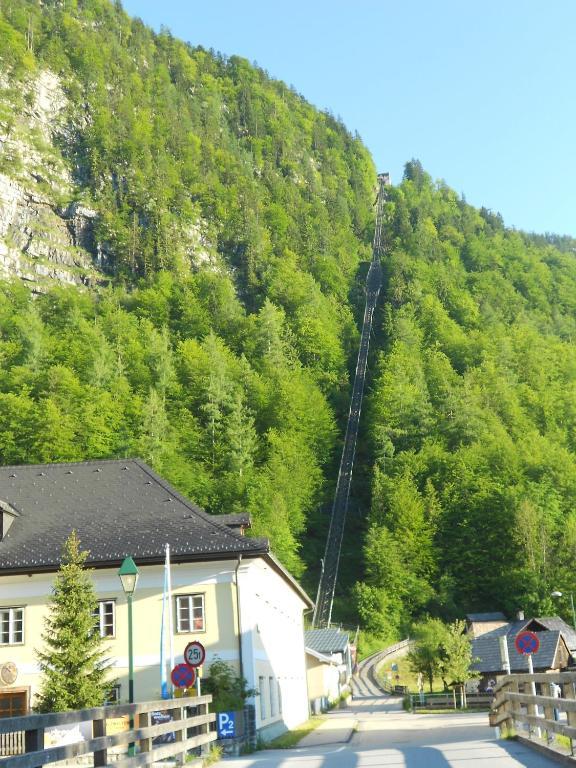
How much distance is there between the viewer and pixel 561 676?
36.4ft

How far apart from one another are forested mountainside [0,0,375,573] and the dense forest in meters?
0.35

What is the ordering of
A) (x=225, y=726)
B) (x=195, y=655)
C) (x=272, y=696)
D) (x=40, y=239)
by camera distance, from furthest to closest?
(x=40, y=239)
(x=272, y=696)
(x=225, y=726)
(x=195, y=655)

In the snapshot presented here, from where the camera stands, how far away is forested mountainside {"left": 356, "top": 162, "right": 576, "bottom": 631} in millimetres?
76125

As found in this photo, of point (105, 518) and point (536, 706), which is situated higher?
point (105, 518)

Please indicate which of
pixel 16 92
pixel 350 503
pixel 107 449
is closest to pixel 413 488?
pixel 350 503

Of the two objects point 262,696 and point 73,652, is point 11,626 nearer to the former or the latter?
point 73,652

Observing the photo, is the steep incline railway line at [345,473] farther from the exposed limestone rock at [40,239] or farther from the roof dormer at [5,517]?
the roof dormer at [5,517]

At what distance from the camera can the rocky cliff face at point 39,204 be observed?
339 ft

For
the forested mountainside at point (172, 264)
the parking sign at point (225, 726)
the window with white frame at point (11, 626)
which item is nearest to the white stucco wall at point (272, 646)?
the parking sign at point (225, 726)

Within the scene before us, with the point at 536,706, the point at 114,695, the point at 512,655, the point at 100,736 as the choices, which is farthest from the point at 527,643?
the point at 512,655

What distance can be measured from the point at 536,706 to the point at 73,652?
1212 centimetres

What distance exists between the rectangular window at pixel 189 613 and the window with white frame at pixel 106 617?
196 centimetres

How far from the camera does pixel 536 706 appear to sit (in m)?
14.5

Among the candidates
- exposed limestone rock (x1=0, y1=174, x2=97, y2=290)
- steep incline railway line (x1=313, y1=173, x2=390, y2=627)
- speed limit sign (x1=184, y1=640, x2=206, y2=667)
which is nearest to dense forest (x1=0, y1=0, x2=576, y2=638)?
steep incline railway line (x1=313, y1=173, x2=390, y2=627)
